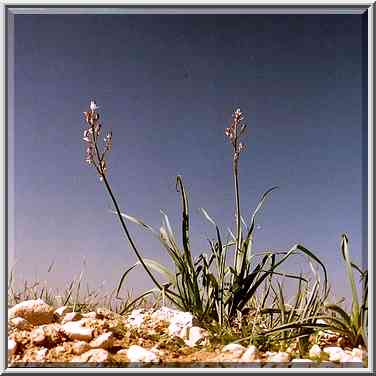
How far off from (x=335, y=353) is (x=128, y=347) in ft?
2.86

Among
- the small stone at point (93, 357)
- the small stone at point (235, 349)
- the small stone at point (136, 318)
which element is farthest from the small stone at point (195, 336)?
the small stone at point (93, 357)

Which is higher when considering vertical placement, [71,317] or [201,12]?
[201,12]

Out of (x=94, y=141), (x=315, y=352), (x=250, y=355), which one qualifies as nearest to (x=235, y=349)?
(x=250, y=355)

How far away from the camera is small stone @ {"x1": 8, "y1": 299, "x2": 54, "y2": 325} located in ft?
9.84

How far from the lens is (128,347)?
2.91m

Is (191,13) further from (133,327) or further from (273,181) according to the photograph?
(133,327)

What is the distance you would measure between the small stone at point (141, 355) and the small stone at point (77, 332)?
0.19 meters

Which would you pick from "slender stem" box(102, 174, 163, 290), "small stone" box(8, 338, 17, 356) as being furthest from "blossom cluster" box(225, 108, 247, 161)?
"small stone" box(8, 338, 17, 356)

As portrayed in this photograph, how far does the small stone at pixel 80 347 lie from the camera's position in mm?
2854

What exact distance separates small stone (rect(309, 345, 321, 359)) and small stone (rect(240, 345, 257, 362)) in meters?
0.25

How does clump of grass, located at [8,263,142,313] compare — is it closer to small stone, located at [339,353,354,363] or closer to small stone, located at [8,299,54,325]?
small stone, located at [8,299,54,325]

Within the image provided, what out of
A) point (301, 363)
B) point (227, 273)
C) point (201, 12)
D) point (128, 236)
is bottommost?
point (301, 363)

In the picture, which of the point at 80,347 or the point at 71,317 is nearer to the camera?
the point at 80,347

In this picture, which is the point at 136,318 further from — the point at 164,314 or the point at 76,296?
the point at 76,296
